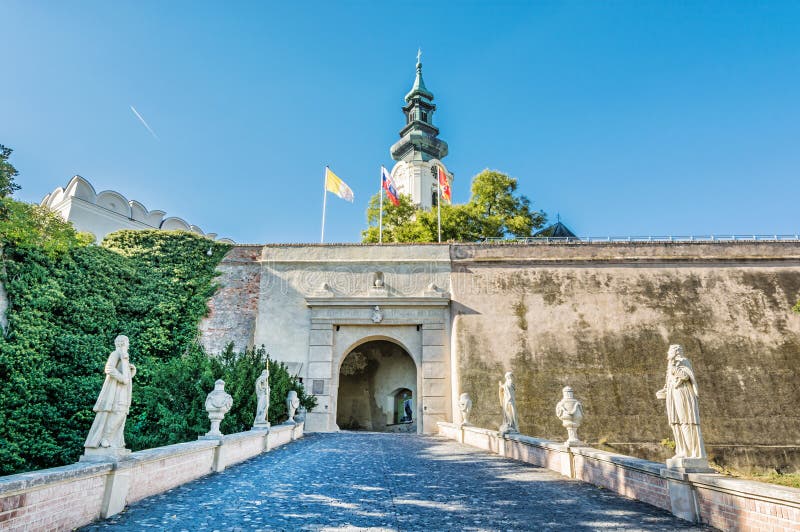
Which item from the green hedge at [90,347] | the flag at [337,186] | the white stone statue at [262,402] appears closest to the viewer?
the white stone statue at [262,402]

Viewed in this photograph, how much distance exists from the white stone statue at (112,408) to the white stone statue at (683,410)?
7.00 meters

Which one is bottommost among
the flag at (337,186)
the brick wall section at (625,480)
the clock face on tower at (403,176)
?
the brick wall section at (625,480)

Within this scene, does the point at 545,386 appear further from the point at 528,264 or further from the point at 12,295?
the point at 12,295

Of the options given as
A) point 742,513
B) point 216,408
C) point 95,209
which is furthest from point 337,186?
point 742,513

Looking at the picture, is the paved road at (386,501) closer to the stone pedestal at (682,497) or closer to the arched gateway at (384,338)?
the stone pedestal at (682,497)

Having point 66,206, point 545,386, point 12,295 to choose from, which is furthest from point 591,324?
point 66,206

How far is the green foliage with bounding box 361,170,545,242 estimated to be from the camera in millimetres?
30375

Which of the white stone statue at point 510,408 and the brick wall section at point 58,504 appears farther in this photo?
the white stone statue at point 510,408

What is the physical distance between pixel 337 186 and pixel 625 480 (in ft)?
65.1

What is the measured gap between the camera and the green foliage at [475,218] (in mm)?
30375

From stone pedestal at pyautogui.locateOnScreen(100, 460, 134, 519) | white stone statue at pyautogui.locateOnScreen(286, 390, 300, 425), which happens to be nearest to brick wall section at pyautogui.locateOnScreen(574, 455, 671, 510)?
stone pedestal at pyautogui.locateOnScreen(100, 460, 134, 519)

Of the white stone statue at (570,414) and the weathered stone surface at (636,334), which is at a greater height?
the weathered stone surface at (636,334)

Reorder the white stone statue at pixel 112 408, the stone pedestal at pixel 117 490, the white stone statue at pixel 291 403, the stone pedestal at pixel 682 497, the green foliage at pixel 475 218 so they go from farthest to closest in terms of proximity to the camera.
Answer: the green foliage at pixel 475 218, the white stone statue at pixel 291 403, the white stone statue at pixel 112 408, the stone pedestal at pixel 682 497, the stone pedestal at pixel 117 490

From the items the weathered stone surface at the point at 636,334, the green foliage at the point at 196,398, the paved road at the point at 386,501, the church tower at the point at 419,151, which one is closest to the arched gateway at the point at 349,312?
the weathered stone surface at the point at 636,334
